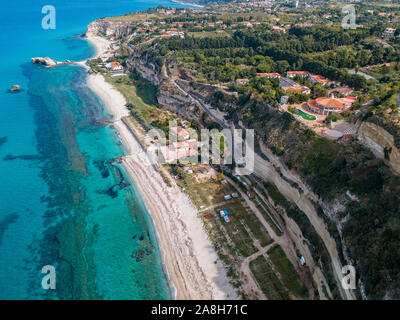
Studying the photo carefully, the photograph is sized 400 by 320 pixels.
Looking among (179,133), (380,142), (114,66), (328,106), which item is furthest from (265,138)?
(114,66)

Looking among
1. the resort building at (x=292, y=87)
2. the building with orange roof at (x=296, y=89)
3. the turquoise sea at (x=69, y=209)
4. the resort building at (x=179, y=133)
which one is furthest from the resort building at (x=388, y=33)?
the turquoise sea at (x=69, y=209)

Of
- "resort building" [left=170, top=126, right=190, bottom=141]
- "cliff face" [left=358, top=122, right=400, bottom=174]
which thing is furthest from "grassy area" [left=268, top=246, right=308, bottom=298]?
"resort building" [left=170, top=126, right=190, bottom=141]

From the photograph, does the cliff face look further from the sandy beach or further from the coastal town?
the sandy beach

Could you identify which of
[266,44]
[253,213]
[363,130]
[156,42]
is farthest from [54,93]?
[363,130]

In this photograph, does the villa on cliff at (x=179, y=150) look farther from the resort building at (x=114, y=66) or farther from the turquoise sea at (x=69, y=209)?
the resort building at (x=114, y=66)

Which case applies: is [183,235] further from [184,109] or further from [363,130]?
[184,109]

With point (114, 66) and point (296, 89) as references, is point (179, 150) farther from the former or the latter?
point (114, 66)

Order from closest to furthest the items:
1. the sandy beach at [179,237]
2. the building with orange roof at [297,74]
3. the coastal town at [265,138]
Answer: the coastal town at [265,138]
the sandy beach at [179,237]
the building with orange roof at [297,74]
